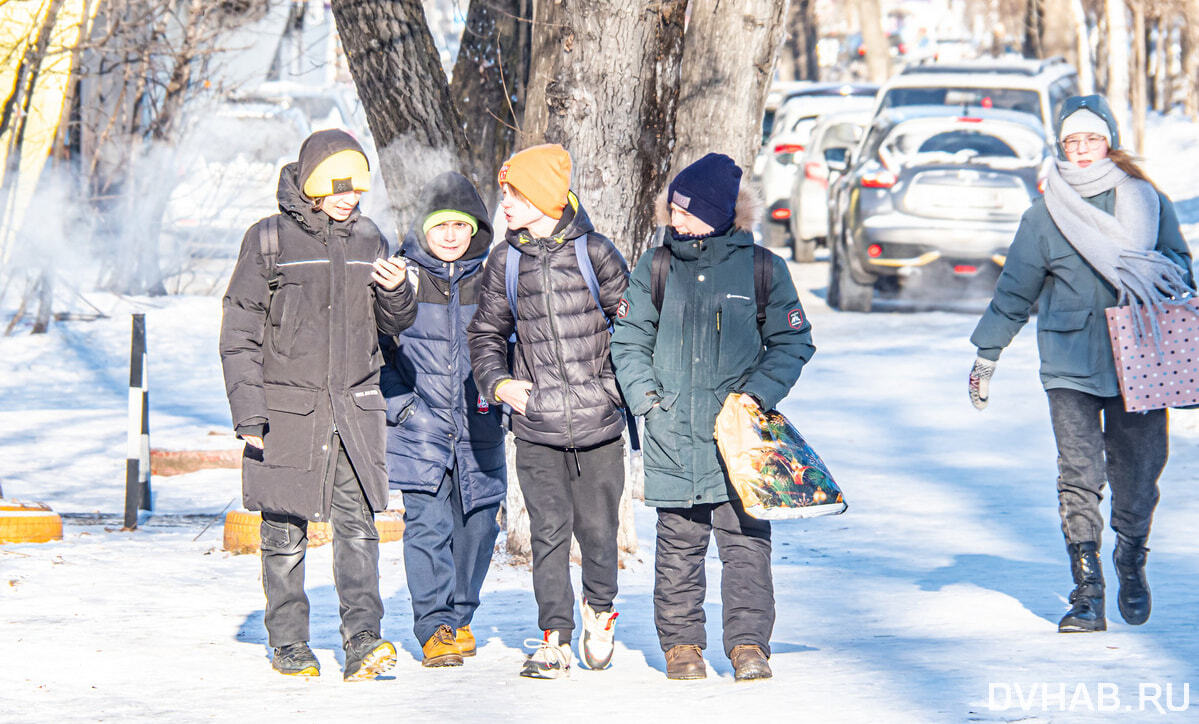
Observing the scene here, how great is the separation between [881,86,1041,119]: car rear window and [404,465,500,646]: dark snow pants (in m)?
12.1

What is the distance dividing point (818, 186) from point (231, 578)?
1250 cm

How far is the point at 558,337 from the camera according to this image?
5.18m

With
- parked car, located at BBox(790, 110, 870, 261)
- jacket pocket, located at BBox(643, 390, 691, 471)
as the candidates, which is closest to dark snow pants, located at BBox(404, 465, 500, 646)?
jacket pocket, located at BBox(643, 390, 691, 471)

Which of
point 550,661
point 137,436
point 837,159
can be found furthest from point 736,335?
point 837,159

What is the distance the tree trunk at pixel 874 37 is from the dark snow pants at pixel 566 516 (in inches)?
1336

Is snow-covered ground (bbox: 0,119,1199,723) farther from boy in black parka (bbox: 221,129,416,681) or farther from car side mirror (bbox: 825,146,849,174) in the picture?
car side mirror (bbox: 825,146,849,174)

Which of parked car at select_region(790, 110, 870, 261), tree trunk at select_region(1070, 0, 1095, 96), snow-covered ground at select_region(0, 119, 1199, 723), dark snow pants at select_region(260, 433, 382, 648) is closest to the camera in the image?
snow-covered ground at select_region(0, 119, 1199, 723)

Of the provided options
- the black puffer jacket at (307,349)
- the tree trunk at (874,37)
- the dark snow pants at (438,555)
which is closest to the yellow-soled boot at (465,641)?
the dark snow pants at (438,555)

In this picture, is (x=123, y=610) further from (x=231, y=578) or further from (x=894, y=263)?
(x=894, y=263)

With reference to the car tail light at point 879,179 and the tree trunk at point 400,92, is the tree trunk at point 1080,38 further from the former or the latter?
the tree trunk at point 400,92

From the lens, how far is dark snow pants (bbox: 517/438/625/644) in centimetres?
526

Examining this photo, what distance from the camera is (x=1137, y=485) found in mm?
5750

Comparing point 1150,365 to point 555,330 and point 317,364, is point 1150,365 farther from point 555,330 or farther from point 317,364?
point 317,364

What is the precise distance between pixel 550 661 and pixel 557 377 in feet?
2.84
